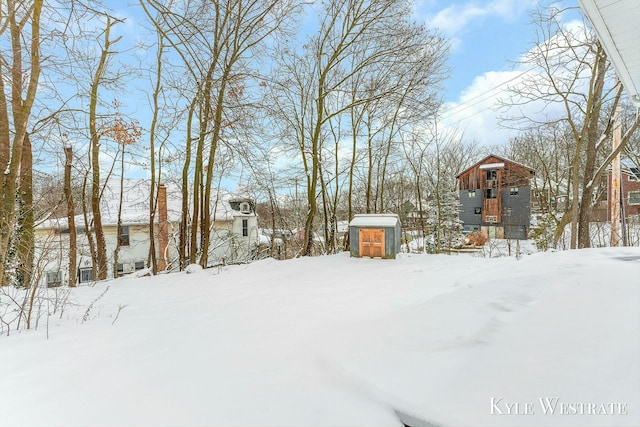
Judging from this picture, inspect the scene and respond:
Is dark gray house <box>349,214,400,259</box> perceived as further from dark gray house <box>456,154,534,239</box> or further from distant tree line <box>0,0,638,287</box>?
dark gray house <box>456,154,534,239</box>

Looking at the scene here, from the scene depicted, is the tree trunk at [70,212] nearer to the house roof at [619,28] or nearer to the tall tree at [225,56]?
the tall tree at [225,56]

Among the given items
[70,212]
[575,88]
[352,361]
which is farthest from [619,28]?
[70,212]

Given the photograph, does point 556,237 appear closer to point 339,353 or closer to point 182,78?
point 339,353

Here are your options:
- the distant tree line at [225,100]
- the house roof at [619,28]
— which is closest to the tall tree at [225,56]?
the distant tree line at [225,100]

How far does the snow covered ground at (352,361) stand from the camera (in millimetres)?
1219

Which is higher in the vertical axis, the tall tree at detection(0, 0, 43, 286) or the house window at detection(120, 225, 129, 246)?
the tall tree at detection(0, 0, 43, 286)

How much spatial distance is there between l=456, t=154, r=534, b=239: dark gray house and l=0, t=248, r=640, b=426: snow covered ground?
52.1 ft

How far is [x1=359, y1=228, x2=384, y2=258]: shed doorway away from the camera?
580cm

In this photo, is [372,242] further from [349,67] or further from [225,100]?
[349,67]

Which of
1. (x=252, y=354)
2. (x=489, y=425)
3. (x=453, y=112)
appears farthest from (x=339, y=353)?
(x=453, y=112)

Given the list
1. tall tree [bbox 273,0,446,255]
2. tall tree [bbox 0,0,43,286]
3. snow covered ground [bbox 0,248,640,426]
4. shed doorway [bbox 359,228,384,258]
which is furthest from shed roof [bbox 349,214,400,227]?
tall tree [bbox 0,0,43,286]

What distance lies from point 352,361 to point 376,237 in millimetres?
4393

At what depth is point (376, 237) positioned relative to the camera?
5852 millimetres

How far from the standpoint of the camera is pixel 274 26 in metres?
4.64
